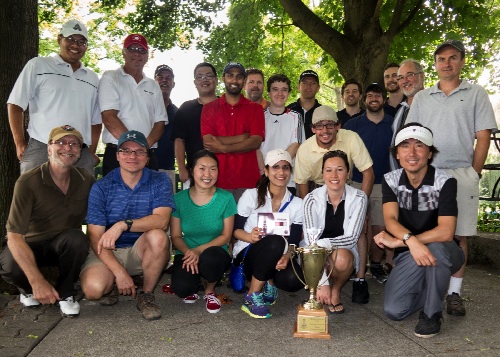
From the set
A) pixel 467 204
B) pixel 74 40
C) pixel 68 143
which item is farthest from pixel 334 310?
pixel 74 40

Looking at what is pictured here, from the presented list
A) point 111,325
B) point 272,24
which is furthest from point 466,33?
point 111,325

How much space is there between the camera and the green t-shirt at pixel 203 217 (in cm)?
483

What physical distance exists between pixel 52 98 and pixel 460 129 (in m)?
3.97

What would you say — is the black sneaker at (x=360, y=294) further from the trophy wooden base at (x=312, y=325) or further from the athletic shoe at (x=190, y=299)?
the athletic shoe at (x=190, y=299)

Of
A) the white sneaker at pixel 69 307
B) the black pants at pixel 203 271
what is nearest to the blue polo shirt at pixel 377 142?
the black pants at pixel 203 271

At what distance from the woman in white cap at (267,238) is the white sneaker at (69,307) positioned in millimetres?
1429

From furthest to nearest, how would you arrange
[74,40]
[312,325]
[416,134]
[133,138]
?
[74,40] → [133,138] → [416,134] → [312,325]

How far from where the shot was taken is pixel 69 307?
435 centimetres

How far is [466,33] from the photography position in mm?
10938

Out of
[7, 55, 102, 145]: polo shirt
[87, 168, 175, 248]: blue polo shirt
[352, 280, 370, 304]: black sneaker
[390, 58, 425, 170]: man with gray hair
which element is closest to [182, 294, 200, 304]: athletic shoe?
[87, 168, 175, 248]: blue polo shirt

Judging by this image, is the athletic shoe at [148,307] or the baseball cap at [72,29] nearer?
the athletic shoe at [148,307]

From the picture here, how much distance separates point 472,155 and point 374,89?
1.64 meters

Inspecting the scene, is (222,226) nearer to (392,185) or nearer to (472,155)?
(392,185)

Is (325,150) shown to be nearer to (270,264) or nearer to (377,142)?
(377,142)
